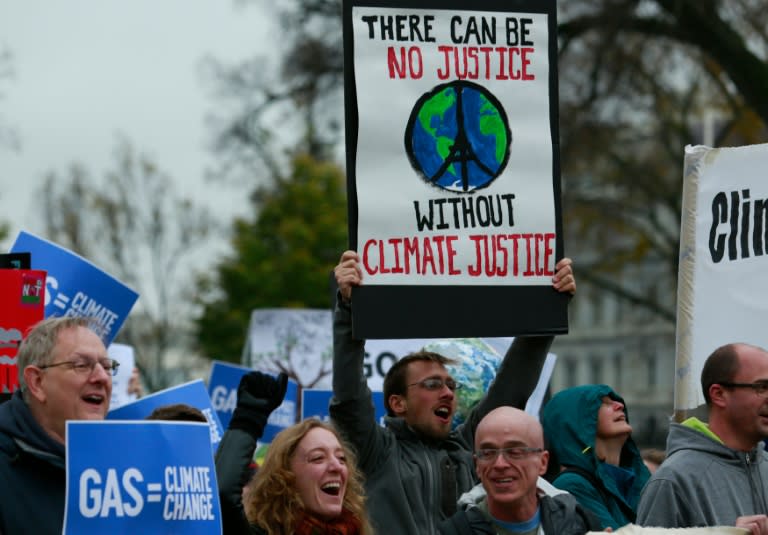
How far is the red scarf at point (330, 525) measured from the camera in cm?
527

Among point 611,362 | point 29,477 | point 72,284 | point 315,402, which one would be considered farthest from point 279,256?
point 611,362

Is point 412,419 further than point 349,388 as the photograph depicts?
Yes

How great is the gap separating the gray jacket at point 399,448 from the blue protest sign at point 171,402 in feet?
1.91

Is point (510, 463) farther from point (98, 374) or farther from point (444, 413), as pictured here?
point (98, 374)

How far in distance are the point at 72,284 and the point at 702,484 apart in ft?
10.0

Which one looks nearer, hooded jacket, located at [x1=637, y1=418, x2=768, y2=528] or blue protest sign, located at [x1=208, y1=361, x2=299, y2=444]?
hooded jacket, located at [x1=637, y1=418, x2=768, y2=528]

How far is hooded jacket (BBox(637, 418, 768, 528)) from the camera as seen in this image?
544cm

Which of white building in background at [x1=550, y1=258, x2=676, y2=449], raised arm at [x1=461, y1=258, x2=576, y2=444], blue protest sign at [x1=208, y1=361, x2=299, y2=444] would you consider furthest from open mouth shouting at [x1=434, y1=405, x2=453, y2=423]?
white building in background at [x1=550, y1=258, x2=676, y2=449]

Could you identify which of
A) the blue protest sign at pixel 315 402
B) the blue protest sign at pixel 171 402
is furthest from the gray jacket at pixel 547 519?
the blue protest sign at pixel 315 402

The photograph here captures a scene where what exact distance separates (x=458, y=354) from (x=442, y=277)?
173 cm

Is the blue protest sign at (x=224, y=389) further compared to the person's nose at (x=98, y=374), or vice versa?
the blue protest sign at (x=224, y=389)

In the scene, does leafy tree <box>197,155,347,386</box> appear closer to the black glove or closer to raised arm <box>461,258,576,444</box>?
raised arm <box>461,258,576,444</box>

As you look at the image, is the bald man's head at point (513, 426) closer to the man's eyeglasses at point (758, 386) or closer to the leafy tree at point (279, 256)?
the man's eyeglasses at point (758, 386)

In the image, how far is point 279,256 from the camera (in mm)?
39219
